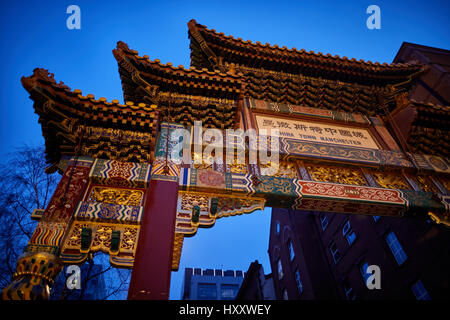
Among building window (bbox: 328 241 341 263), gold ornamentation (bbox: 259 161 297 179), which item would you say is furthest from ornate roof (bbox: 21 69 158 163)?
building window (bbox: 328 241 341 263)

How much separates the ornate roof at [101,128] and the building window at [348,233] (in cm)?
1589

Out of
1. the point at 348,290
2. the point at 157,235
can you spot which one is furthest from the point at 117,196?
the point at 348,290

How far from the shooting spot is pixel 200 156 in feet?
21.5

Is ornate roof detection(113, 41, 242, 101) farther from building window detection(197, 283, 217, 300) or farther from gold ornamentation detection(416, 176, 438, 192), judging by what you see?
building window detection(197, 283, 217, 300)

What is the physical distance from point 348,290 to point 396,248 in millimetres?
4499

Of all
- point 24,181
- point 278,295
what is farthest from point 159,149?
point 278,295

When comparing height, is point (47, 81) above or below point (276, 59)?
below

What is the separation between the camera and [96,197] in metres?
5.58

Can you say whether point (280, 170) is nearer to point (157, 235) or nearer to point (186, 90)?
point (186, 90)

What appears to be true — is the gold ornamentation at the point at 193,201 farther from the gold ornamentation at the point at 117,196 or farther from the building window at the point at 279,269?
the building window at the point at 279,269

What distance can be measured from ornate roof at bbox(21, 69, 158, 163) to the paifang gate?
0.07 ft

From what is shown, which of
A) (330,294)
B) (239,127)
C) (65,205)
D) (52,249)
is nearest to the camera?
(52,249)
